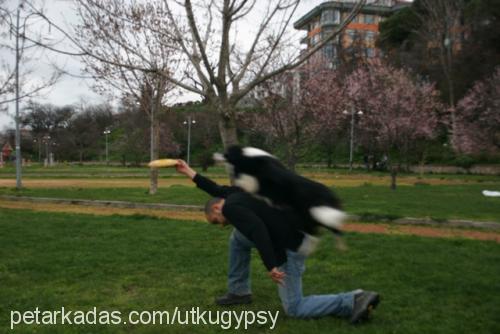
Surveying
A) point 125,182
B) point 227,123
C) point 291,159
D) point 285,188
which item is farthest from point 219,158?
point 125,182

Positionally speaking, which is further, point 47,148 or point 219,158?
point 47,148

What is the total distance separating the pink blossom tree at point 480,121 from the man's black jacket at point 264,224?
3303cm

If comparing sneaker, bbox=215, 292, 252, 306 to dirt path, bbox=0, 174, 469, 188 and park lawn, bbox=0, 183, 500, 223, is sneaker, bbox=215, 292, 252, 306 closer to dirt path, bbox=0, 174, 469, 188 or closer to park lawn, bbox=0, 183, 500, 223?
park lawn, bbox=0, 183, 500, 223

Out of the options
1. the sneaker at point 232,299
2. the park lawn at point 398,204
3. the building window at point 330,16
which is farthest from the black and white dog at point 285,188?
the park lawn at point 398,204

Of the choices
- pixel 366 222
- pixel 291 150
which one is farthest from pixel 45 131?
pixel 366 222

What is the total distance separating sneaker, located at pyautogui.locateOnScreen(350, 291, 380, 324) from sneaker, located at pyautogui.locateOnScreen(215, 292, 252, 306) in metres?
1.08

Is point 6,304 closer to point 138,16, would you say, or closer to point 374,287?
point 374,287

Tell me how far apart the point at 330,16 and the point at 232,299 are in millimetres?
5127

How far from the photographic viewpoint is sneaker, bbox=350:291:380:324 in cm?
421

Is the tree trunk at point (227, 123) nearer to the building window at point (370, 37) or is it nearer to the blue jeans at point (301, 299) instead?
the blue jeans at point (301, 299)

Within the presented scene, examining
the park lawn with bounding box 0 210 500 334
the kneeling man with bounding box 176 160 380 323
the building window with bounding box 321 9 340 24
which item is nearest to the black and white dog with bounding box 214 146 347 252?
the kneeling man with bounding box 176 160 380 323

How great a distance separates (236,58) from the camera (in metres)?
9.37

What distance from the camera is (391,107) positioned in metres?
26.0

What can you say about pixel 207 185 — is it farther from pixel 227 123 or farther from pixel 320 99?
pixel 320 99
